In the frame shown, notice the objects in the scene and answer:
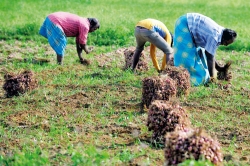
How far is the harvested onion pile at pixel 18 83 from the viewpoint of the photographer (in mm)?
8664

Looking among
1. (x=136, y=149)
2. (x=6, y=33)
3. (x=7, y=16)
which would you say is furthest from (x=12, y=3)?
(x=136, y=149)

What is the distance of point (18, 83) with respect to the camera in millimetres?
8656

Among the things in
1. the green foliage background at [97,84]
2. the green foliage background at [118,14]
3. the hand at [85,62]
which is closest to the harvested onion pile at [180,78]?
the green foliage background at [97,84]

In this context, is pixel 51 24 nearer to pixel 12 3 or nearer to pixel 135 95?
pixel 135 95

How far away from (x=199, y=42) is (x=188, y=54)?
0.30 metres

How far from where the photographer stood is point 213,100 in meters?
8.59

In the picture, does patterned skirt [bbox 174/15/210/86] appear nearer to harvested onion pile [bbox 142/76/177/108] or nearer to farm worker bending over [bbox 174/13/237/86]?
farm worker bending over [bbox 174/13/237/86]

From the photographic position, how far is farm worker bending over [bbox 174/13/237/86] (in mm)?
9289

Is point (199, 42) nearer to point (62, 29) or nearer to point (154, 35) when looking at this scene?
point (154, 35)

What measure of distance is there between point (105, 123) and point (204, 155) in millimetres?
2671

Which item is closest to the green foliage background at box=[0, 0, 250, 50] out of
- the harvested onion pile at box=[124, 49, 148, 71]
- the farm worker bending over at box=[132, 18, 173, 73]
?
the harvested onion pile at box=[124, 49, 148, 71]

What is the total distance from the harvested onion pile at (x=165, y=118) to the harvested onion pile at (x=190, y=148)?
113cm

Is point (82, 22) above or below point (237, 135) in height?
above

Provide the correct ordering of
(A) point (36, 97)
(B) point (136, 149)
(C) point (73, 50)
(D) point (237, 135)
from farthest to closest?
(C) point (73, 50), (A) point (36, 97), (D) point (237, 135), (B) point (136, 149)
